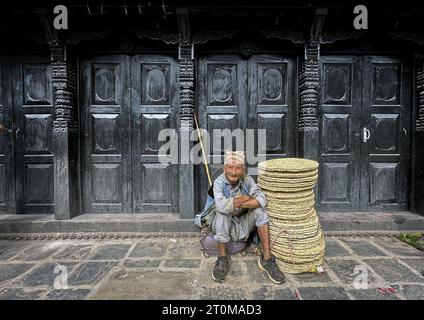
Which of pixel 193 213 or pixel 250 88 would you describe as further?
pixel 250 88

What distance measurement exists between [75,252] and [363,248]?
415 centimetres

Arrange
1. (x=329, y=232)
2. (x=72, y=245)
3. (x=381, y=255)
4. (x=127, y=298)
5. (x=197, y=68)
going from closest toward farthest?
(x=127, y=298) < (x=381, y=255) < (x=72, y=245) < (x=329, y=232) < (x=197, y=68)

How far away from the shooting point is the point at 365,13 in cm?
408

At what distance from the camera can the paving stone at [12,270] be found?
3004mm

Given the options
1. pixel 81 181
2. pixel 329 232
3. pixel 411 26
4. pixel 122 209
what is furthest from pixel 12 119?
pixel 411 26

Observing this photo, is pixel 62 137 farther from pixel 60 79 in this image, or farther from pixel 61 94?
pixel 60 79

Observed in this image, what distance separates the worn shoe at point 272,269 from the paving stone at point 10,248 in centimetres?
342

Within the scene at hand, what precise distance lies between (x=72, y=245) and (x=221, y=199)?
2.52 m

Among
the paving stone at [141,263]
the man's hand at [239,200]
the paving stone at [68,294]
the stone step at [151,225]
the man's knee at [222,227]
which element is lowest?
the paving stone at [68,294]

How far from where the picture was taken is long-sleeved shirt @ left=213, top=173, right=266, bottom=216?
3074 mm

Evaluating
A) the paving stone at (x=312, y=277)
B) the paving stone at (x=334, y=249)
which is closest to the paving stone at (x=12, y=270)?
the paving stone at (x=312, y=277)

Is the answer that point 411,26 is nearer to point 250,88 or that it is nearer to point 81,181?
point 250,88

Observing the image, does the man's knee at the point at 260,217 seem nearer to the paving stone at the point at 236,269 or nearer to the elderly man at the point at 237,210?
the elderly man at the point at 237,210

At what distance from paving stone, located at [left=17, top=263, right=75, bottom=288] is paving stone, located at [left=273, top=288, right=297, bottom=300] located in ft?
8.00
